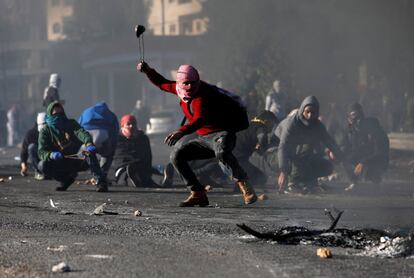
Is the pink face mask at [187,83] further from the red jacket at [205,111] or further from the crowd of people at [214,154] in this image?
the crowd of people at [214,154]

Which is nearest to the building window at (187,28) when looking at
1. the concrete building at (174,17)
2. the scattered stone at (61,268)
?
the concrete building at (174,17)

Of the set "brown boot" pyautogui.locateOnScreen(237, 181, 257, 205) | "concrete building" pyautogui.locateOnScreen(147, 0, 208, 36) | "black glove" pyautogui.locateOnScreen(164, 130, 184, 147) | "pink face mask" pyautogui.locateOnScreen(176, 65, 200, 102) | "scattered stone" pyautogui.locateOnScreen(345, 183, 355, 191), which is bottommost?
"scattered stone" pyautogui.locateOnScreen(345, 183, 355, 191)

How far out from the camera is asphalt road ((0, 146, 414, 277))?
6.36 metres

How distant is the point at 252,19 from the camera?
35906 mm

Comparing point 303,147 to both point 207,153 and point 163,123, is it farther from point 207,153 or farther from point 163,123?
point 163,123

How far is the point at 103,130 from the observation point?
15375 mm

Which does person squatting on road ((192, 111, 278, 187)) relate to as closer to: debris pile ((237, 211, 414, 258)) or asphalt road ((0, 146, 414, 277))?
asphalt road ((0, 146, 414, 277))

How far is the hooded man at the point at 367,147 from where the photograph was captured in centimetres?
1565

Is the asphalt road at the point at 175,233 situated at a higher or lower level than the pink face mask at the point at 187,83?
lower

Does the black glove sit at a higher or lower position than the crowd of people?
higher

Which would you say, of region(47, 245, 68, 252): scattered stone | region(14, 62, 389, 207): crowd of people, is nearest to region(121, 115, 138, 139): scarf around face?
region(14, 62, 389, 207): crowd of people

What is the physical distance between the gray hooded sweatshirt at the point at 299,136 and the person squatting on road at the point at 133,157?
2103mm

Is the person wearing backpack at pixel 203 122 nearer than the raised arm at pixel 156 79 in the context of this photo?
Yes

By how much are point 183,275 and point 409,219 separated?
4077mm
